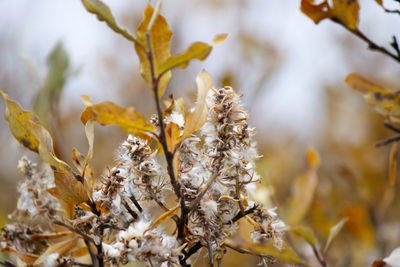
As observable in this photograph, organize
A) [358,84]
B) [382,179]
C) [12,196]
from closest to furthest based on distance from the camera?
[358,84]
[382,179]
[12,196]

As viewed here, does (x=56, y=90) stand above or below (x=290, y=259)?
above

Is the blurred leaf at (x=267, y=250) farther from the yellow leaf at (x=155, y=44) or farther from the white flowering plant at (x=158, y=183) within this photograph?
the yellow leaf at (x=155, y=44)

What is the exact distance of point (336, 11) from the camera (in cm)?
58

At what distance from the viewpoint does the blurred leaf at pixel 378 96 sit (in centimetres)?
63

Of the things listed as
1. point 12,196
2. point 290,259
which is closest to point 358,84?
point 290,259

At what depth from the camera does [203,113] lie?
0.42 meters

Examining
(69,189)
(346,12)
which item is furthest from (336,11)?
(69,189)

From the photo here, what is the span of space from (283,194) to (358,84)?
3.54ft

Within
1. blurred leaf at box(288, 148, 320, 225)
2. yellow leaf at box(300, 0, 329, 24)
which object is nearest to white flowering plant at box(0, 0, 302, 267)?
yellow leaf at box(300, 0, 329, 24)

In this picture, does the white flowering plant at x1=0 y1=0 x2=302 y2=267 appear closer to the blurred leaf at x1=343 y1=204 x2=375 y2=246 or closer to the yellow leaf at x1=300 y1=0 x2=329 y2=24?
the yellow leaf at x1=300 y1=0 x2=329 y2=24

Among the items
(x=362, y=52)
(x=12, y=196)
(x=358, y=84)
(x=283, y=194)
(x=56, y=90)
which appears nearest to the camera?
(x=358, y=84)

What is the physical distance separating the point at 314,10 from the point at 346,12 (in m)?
0.05

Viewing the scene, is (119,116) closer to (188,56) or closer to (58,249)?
(188,56)

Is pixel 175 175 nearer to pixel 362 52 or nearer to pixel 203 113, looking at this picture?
pixel 203 113
